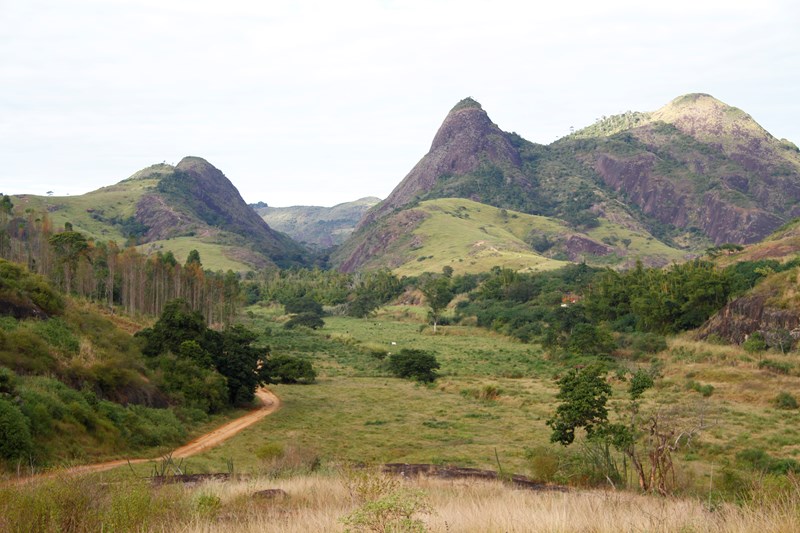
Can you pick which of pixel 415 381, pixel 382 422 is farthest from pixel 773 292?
pixel 382 422

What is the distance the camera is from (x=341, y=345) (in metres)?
95.2

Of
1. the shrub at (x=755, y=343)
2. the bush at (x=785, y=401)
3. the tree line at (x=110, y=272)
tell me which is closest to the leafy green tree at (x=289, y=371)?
the tree line at (x=110, y=272)

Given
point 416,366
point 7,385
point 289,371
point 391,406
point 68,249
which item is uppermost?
point 68,249

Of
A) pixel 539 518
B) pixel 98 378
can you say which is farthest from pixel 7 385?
pixel 539 518

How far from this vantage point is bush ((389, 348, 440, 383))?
A: 6359 cm

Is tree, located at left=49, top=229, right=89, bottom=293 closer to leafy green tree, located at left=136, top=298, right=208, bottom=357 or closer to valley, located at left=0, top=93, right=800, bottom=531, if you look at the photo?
valley, located at left=0, top=93, right=800, bottom=531

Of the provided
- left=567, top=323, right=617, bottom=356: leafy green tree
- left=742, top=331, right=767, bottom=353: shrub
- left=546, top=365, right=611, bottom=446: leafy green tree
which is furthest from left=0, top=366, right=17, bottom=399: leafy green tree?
left=742, top=331, right=767, bottom=353: shrub

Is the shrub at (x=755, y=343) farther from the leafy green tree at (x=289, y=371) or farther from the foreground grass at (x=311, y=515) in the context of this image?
the foreground grass at (x=311, y=515)

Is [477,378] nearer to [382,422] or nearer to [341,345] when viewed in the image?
[382,422]

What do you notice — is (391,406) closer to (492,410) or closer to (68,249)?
(492,410)

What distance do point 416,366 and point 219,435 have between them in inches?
1238

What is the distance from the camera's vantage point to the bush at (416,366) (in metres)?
63.6

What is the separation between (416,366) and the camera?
6456 cm

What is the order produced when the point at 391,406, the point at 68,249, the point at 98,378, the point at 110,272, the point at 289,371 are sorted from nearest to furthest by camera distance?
the point at 98,378 → the point at 391,406 → the point at 289,371 → the point at 68,249 → the point at 110,272
